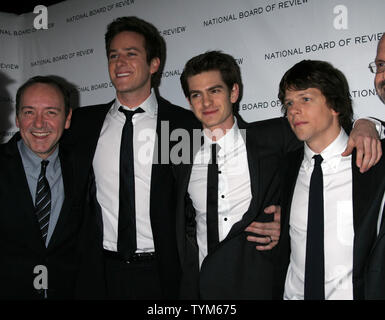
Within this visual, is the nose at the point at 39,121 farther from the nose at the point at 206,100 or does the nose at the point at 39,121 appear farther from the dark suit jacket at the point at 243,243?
the nose at the point at 206,100

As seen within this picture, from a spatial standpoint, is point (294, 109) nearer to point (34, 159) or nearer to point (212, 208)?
point (212, 208)

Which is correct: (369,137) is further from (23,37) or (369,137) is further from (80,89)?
(23,37)

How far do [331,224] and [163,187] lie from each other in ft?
3.34

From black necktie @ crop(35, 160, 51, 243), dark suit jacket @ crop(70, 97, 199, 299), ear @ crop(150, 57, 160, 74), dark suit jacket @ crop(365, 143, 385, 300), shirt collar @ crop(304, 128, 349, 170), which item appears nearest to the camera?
dark suit jacket @ crop(365, 143, 385, 300)

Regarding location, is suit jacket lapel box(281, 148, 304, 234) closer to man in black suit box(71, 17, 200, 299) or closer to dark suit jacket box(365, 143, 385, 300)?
dark suit jacket box(365, 143, 385, 300)

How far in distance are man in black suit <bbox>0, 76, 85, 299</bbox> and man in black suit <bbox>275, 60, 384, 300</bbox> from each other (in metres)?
1.23

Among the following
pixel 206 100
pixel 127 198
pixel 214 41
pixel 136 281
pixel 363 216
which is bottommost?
pixel 136 281

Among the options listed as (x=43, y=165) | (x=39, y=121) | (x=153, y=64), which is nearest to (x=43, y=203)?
(x=43, y=165)

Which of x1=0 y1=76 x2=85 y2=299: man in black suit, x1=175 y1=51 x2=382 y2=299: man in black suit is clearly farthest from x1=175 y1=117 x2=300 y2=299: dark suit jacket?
x1=0 y1=76 x2=85 y2=299: man in black suit

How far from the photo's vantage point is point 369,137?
1.81m

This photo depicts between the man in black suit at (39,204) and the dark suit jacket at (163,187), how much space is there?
0.49ft

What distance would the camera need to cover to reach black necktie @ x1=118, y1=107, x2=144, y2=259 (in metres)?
2.35

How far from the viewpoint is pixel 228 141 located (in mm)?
2283
